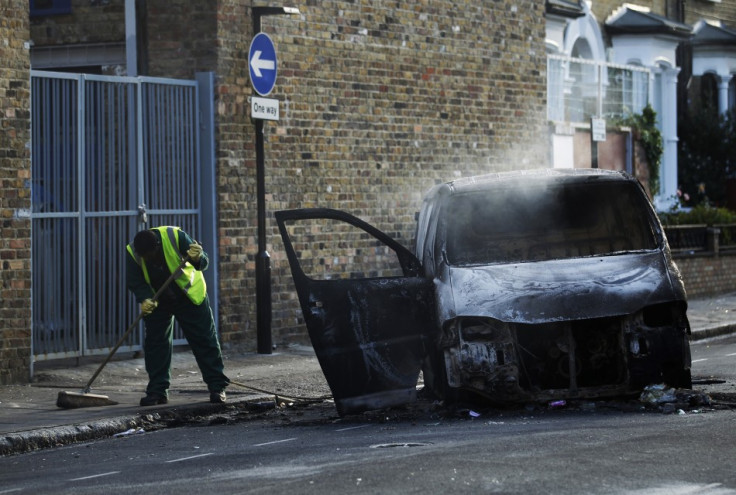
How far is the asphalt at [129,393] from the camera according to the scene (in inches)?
413

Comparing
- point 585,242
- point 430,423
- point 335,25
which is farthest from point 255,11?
point 430,423

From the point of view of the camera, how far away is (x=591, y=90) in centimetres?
2434

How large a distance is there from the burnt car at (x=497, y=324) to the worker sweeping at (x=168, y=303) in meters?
1.40

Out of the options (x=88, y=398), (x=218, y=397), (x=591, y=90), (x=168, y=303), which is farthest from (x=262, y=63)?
A: (x=591, y=90)

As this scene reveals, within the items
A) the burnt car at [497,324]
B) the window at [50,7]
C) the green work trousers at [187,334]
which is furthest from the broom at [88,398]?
the window at [50,7]

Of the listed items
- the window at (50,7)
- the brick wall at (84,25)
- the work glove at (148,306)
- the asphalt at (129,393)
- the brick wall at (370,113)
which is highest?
the window at (50,7)

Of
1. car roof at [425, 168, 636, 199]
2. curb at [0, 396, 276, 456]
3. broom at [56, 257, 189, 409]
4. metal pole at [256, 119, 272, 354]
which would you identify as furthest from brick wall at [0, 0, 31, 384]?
car roof at [425, 168, 636, 199]

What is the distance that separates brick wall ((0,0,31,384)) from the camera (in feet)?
43.4

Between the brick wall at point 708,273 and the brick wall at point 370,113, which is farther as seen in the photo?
the brick wall at point 708,273

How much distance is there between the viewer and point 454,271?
417 inches

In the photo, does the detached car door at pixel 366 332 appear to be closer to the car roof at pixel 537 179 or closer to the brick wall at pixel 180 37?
the car roof at pixel 537 179

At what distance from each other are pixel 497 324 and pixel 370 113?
769 cm

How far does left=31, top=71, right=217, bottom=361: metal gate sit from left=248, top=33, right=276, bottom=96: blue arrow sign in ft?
1.78

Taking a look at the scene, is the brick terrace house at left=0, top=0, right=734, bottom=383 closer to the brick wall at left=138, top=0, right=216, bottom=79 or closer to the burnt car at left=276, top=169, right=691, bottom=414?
the brick wall at left=138, top=0, right=216, bottom=79
